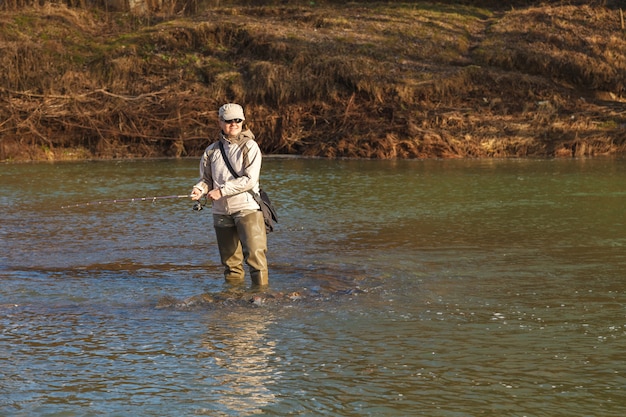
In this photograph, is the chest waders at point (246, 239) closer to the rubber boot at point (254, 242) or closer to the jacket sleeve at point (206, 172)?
the rubber boot at point (254, 242)

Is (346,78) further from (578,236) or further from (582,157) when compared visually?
(578,236)

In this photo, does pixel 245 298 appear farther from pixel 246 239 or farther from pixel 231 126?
pixel 231 126

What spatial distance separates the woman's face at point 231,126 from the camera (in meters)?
8.88

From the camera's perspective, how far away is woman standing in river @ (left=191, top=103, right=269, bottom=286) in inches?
349

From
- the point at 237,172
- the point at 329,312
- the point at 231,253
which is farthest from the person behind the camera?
the point at 231,253

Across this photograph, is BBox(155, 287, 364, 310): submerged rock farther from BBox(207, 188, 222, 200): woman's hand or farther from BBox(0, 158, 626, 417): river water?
BBox(207, 188, 222, 200): woman's hand

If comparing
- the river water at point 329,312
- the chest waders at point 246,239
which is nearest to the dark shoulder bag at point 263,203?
the chest waders at point 246,239

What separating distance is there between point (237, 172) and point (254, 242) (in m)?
0.66

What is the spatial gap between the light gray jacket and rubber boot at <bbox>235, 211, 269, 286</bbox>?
0.11 meters

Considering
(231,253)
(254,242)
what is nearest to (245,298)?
(254,242)

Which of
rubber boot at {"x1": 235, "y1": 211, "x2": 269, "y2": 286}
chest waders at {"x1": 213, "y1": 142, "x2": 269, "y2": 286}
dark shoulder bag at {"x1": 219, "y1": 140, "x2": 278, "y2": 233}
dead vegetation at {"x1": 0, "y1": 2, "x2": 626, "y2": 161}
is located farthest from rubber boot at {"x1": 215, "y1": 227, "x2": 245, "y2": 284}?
dead vegetation at {"x1": 0, "y1": 2, "x2": 626, "y2": 161}

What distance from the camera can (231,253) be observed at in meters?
9.35

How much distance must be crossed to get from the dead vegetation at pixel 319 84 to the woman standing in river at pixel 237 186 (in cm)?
1510

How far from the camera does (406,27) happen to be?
31203 millimetres
